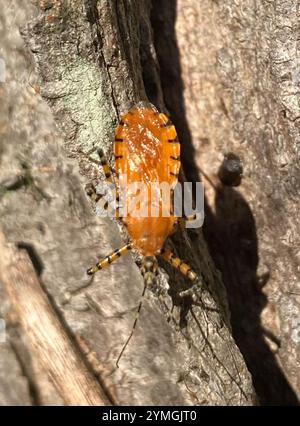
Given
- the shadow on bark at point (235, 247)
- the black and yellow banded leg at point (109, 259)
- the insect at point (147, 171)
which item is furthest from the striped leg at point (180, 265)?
the shadow on bark at point (235, 247)

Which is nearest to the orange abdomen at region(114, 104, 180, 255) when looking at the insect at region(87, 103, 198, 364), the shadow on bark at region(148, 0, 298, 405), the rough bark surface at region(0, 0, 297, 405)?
the insect at region(87, 103, 198, 364)

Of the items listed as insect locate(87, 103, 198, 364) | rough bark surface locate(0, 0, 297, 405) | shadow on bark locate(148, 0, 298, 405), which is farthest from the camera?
shadow on bark locate(148, 0, 298, 405)

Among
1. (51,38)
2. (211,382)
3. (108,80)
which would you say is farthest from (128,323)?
(51,38)

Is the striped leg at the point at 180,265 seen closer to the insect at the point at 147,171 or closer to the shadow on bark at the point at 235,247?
the insect at the point at 147,171

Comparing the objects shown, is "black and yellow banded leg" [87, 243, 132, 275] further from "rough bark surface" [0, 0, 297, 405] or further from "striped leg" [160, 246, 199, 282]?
"striped leg" [160, 246, 199, 282]

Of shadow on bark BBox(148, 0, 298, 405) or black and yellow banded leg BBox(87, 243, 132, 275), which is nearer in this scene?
black and yellow banded leg BBox(87, 243, 132, 275)

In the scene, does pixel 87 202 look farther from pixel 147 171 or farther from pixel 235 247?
pixel 235 247
